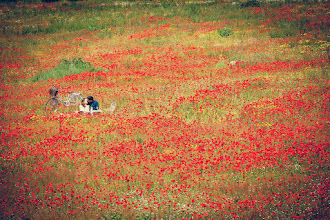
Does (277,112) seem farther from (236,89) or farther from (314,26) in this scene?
(314,26)

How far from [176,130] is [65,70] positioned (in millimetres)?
11972

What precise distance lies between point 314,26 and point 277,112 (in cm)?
1610

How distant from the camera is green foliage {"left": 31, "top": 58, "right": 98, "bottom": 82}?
59.0 feet

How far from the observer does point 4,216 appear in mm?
6039

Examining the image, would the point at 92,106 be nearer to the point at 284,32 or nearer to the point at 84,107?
the point at 84,107

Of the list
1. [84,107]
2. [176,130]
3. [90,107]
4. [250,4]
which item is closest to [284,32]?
[250,4]

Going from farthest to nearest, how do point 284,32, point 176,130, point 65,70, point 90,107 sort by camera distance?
point 284,32 < point 65,70 < point 90,107 < point 176,130

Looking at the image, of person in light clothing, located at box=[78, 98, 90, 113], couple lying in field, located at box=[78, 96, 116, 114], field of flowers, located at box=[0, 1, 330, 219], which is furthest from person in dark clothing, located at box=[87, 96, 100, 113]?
field of flowers, located at box=[0, 1, 330, 219]

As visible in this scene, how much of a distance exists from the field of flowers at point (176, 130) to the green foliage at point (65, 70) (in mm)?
118

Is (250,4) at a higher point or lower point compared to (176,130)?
higher

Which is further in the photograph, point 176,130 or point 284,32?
point 284,32

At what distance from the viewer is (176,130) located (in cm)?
986

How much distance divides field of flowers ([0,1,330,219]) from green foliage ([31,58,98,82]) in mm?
118

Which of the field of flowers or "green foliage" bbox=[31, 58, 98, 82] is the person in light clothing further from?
"green foliage" bbox=[31, 58, 98, 82]
